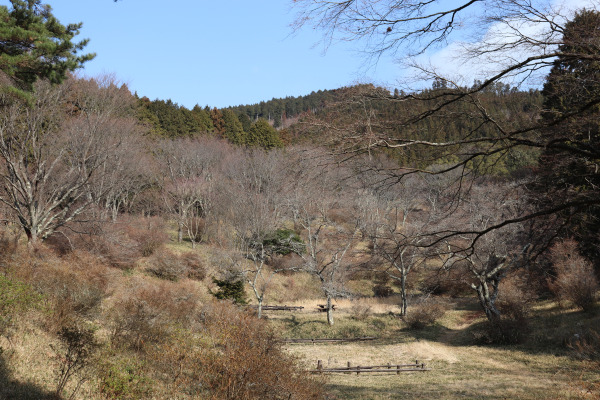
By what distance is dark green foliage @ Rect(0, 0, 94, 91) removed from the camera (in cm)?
930

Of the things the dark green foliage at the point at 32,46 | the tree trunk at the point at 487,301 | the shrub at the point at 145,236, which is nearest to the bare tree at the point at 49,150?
the dark green foliage at the point at 32,46

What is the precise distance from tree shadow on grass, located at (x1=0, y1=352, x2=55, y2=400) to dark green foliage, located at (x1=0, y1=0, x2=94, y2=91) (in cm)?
→ 664

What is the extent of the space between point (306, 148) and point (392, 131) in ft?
3.49

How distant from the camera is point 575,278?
2012 centimetres

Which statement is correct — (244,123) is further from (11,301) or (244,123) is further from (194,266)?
(11,301)

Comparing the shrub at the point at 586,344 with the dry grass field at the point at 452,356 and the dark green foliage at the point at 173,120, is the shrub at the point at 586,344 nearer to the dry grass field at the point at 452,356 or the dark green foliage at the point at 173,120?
Answer: the dry grass field at the point at 452,356

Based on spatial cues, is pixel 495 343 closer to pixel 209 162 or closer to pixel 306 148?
pixel 306 148

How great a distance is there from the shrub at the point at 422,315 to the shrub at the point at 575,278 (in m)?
6.66

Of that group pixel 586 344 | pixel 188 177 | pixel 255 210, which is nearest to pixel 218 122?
pixel 188 177

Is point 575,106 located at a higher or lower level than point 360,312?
higher

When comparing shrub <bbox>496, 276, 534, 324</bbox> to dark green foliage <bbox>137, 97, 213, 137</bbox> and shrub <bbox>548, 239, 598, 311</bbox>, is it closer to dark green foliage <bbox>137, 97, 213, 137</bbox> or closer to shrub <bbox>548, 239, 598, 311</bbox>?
shrub <bbox>548, 239, 598, 311</bbox>

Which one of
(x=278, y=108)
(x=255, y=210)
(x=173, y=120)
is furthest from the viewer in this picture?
(x=278, y=108)

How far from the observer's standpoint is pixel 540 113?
5.35 metres

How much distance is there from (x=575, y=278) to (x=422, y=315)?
790 centimetres
